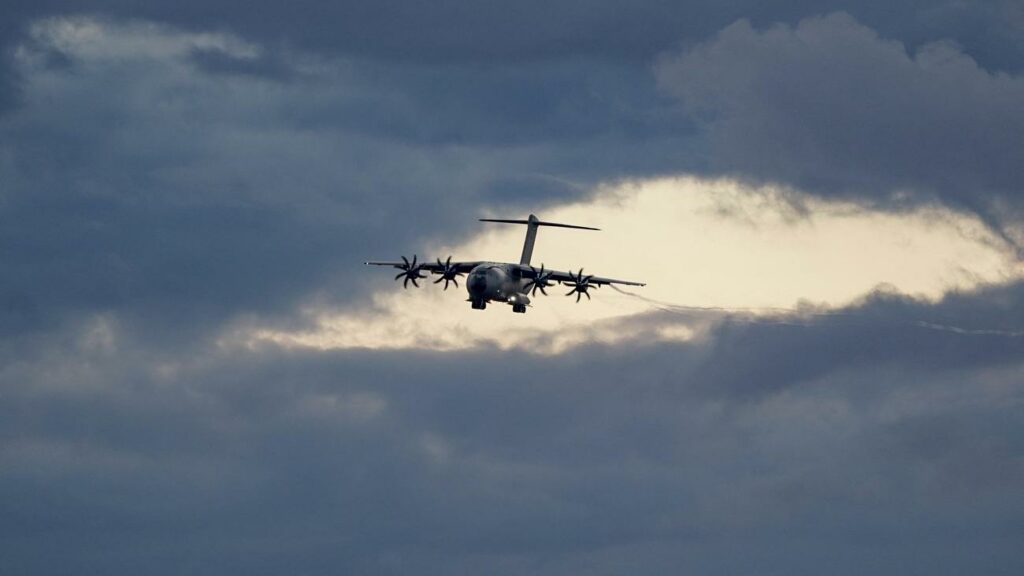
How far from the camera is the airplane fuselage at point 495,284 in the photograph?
170 meters

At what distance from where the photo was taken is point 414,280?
180m

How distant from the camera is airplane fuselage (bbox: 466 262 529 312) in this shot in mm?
170125

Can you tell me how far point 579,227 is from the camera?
174 m

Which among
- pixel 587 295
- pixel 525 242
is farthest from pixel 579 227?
pixel 525 242

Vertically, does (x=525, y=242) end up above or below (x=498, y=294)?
above

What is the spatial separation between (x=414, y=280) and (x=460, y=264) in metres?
5.13

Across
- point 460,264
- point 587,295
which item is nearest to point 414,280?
point 460,264

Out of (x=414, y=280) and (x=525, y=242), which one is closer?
(x=414, y=280)

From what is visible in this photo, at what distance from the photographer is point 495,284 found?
171 meters

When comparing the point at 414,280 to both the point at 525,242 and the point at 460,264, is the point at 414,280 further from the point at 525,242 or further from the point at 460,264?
the point at 525,242

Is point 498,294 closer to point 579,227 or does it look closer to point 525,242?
point 579,227

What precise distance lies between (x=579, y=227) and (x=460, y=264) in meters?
13.2

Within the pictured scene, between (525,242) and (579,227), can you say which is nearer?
(579,227)

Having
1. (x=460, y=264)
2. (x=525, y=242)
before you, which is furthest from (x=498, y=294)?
(x=525, y=242)
